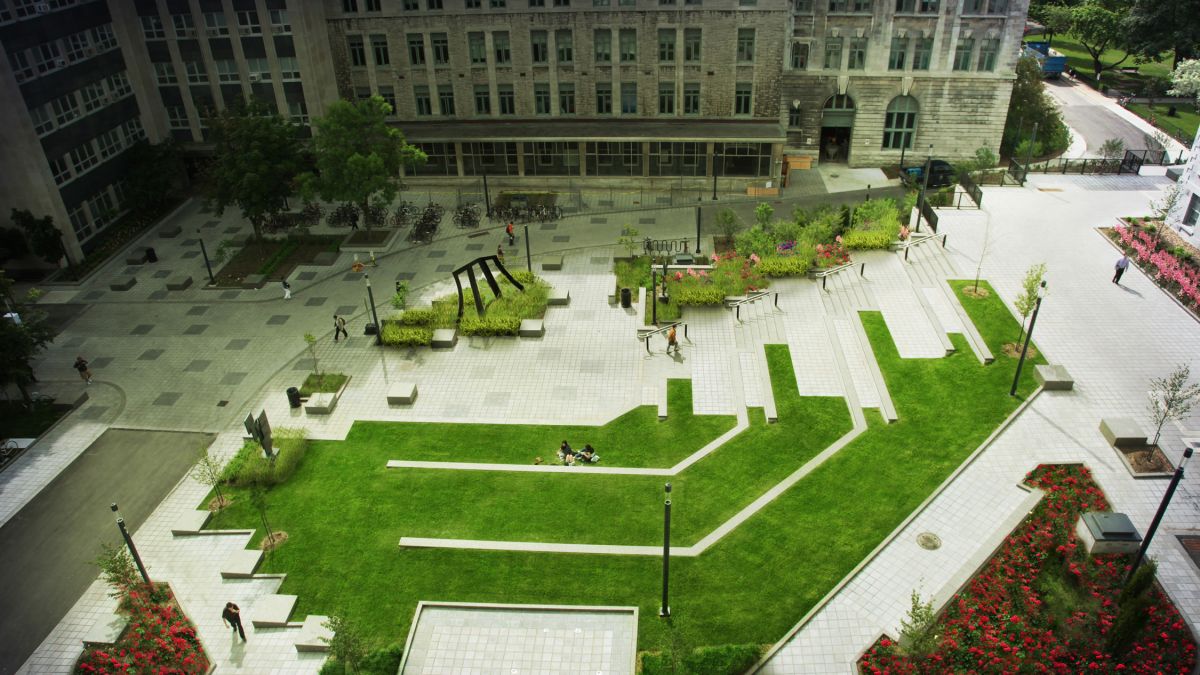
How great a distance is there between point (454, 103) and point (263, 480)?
34655 mm

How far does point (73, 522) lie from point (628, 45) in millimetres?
42808

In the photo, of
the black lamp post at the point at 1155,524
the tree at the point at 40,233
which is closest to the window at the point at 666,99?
the tree at the point at 40,233

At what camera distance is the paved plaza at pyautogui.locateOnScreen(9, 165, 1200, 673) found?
27.6 meters

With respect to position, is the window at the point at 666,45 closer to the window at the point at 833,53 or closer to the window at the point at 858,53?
the window at the point at 833,53

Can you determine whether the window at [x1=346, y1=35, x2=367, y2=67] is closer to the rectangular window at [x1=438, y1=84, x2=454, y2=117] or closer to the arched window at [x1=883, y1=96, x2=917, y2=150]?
the rectangular window at [x1=438, y1=84, x2=454, y2=117]

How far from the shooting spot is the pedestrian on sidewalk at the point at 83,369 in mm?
40156

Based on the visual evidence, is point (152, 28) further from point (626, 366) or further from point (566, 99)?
point (626, 366)

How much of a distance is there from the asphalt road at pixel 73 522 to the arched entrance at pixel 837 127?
46.3 metres

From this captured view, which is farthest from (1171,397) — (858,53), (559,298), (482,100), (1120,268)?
(482,100)

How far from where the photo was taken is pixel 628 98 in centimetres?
5838

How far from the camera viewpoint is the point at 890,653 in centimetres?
2430

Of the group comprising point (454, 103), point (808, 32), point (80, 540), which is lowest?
point (80, 540)

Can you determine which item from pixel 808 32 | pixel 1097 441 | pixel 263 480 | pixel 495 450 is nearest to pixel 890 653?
pixel 1097 441

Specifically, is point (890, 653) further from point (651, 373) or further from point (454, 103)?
point (454, 103)
